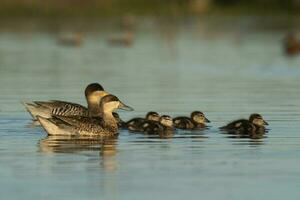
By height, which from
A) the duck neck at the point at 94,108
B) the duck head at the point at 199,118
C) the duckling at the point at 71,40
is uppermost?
the duckling at the point at 71,40

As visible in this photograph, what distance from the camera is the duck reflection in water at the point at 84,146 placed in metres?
14.6

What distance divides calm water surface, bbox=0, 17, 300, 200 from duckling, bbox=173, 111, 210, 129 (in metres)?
0.19

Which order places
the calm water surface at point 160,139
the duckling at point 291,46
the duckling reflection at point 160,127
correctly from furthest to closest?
the duckling at point 291,46
the duckling reflection at point 160,127
the calm water surface at point 160,139

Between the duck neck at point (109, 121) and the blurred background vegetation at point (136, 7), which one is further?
the blurred background vegetation at point (136, 7)

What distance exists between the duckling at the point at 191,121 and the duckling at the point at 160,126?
178 millimetres

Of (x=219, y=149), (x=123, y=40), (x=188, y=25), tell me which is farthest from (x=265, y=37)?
(x=219, y=149)

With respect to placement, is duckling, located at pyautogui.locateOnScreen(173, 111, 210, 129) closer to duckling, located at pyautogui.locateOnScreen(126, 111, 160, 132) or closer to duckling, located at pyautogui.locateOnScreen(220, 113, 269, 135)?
duckling, located at pyautogui.locateOnScreen(126, 111, 160, 132)

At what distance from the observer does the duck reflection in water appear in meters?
14.6

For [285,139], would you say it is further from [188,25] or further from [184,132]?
[188,25]

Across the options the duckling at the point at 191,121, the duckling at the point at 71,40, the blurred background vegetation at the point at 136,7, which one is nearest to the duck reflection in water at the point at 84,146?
the duckling at the point at 191,121

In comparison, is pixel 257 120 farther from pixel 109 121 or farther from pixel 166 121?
pixel 109 121

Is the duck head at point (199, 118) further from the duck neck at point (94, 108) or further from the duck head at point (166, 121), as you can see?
the duck neck at point (94, 108)

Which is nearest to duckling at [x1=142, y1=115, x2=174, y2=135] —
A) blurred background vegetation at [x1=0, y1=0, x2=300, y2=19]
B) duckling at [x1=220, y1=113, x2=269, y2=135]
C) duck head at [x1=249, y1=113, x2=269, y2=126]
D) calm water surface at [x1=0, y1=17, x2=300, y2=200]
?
calm water surface at [x1=0, y1=17, x2=300, y2=200]

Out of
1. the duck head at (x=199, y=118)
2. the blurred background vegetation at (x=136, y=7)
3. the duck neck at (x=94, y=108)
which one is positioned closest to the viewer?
the duck head at (x=199, y=118)
